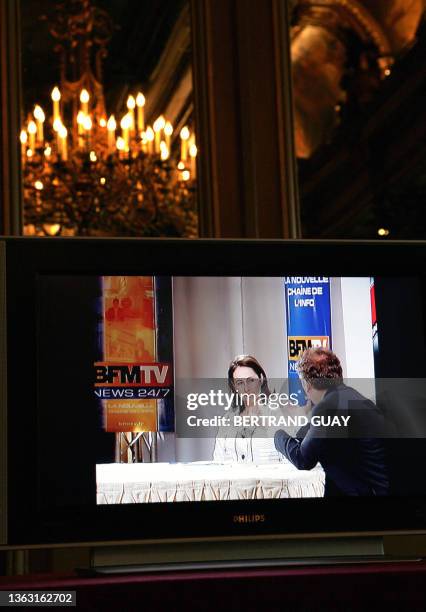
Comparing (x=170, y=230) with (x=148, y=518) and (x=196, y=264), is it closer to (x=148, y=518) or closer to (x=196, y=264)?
(x=196, y=264)

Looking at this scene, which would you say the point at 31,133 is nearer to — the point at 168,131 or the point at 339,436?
the point at 168,131

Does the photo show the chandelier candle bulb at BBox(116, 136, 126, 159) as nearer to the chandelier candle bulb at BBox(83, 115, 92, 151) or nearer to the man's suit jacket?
the chandelier candle bulb at BBox(83, 115, 92, 151)

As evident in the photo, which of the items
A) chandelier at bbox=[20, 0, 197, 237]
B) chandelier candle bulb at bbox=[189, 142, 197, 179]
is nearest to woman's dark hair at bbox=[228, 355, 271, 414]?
chandelier at bbox=[20, 0, 197, 237]

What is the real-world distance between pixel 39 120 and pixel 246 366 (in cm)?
112

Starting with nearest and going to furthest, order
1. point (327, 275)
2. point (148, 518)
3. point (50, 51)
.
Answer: point (148, 518) → point (327, 275) → point (50, 51)

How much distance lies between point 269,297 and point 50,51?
115 cm

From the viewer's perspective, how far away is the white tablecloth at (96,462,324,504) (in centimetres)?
184

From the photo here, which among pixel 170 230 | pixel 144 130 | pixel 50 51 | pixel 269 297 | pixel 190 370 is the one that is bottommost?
pixel 190 370

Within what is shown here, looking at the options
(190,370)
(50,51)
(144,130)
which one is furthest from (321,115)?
(190,370)

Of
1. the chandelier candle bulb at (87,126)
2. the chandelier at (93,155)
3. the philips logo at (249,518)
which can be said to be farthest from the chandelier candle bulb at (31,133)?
the philips logo at (249,518)

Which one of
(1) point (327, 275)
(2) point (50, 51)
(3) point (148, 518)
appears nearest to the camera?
(3) point (148, 518)

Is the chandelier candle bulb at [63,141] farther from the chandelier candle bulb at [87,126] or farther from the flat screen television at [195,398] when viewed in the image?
the flat screen television at [195,398]

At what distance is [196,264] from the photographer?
194cm

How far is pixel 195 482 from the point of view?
186 cm
